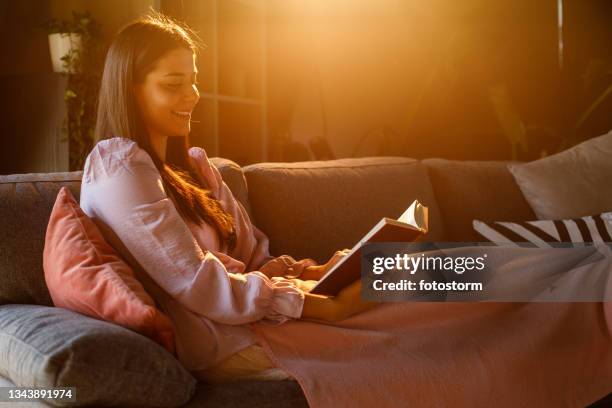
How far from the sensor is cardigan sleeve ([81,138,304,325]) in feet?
4.42

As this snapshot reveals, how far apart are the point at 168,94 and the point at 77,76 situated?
4.10ft

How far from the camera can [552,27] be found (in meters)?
3.59

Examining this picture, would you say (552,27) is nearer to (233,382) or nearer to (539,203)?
(539,203)

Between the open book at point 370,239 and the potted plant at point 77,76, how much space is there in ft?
4.97

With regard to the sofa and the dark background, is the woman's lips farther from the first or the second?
the dark background

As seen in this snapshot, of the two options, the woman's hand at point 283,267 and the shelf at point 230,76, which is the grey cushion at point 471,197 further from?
the shelf at point 230,76

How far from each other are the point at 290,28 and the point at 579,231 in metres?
2.12

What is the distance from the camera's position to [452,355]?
4.50 ft

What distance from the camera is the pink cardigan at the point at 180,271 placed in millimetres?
1348

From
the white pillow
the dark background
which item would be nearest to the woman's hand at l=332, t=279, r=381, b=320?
the white pillow

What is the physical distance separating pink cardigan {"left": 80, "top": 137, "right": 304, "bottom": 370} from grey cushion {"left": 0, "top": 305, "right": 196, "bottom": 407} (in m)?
0.12

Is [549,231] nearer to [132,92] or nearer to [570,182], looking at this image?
[570,182]

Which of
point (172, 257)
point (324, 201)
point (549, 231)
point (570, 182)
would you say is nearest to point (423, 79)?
point (570, 182)

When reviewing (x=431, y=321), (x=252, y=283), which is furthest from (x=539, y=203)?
(x=252, y=283)
